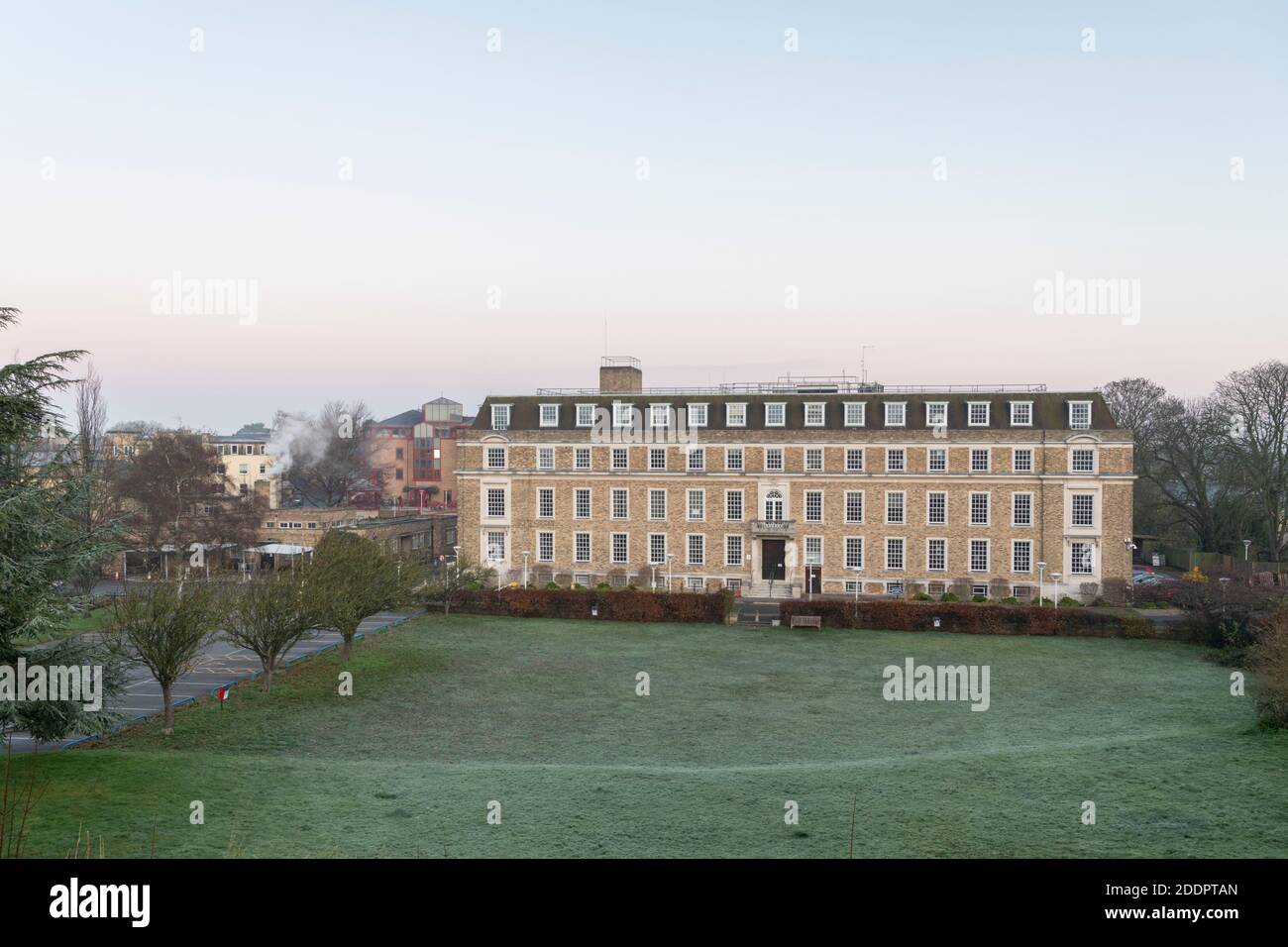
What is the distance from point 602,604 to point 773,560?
1425 cm

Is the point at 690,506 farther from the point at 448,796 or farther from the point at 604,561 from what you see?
the point at 448,796

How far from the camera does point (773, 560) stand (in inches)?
2308

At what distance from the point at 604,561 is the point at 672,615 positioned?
12.7 meters

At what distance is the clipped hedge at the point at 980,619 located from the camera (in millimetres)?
43281

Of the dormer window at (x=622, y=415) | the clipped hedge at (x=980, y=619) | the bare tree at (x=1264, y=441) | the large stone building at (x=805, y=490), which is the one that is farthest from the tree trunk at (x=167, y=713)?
the bare tree at (x=1264, y=441)

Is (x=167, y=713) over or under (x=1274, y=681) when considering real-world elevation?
under

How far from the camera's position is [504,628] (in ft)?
151

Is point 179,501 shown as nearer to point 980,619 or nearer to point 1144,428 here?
point 980,619

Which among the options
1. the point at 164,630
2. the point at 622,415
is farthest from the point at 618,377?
the point at 164,630

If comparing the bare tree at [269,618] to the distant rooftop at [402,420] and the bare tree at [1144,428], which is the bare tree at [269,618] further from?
the distant rooftop at [402,420]

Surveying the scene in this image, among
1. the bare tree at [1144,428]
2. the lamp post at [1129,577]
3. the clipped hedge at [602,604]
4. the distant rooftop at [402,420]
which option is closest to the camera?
the clipped hedge at [602,604]

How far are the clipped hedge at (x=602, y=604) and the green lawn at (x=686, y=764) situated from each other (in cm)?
967
